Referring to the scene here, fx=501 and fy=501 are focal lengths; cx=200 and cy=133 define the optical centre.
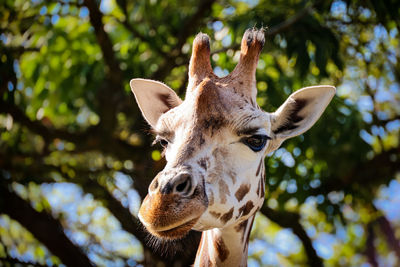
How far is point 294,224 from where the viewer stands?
7203mm

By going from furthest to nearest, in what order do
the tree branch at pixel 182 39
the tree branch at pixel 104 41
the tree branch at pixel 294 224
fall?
the tree branch at pixel 294 224 < the tree branch at pixel 182 39 < the tree branch at pixel 104 41

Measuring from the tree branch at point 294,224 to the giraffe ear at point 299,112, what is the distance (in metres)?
3.11

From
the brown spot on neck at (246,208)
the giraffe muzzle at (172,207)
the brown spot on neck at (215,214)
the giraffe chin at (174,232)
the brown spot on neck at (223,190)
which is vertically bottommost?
the brown spot on neck at (246,208)

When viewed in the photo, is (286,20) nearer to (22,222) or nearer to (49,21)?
(49,21)

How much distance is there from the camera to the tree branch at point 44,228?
17.4 feet

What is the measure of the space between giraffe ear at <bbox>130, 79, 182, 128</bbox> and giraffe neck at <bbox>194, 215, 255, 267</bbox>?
1.00 metres

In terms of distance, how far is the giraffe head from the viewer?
274cm

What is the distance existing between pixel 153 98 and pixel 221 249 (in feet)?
4.14

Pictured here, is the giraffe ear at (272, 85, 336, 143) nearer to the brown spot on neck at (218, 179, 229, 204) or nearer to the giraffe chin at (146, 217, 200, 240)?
the brown spot on neck at (218, 179, 229, 204)

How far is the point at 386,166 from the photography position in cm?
702

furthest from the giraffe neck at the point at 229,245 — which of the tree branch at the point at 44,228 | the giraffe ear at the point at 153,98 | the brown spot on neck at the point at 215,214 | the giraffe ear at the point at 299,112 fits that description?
the tree branch at the point at 44,228

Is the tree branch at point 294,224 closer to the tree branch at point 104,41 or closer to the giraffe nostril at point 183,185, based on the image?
the tree branch at point 104,41

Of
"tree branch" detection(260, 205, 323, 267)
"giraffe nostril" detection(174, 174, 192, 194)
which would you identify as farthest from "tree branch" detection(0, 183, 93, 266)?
"giraffe nostril" detection(174, 174, 192, 194)

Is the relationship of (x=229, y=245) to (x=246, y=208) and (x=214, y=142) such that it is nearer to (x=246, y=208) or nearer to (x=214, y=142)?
(x=246, y=208)
